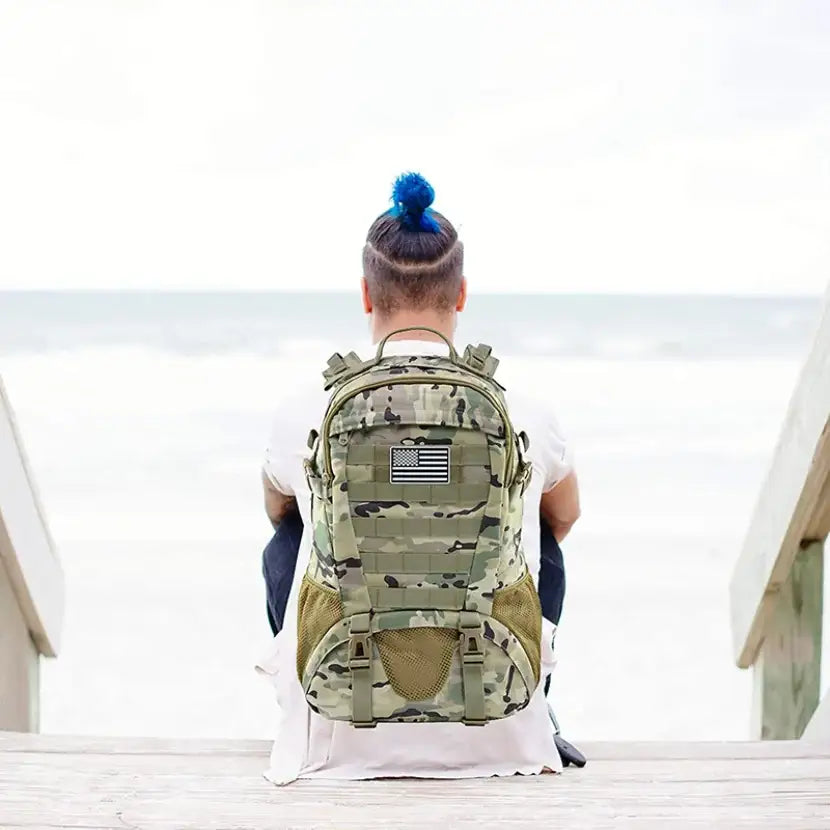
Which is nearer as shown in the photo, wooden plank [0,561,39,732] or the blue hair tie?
the blue hair tie

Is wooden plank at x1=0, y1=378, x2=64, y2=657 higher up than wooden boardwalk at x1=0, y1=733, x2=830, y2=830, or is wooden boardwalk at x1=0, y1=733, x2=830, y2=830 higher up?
wooden plank at x1=0, y1=378, x2=64, y2=657

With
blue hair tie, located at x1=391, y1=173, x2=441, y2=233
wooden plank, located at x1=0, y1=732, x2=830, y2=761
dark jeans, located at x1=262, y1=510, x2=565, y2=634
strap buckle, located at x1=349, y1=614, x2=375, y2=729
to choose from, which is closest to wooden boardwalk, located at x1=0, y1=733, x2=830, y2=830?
wooden plank, located at x1=0, y1=732, x2=830, y2=761

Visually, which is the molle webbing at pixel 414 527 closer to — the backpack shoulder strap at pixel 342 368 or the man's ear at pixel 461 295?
the backpack shoulder strap at pixel 342 368

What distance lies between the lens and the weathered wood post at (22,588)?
2.15 m

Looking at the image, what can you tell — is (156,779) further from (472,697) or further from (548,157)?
(548,157)

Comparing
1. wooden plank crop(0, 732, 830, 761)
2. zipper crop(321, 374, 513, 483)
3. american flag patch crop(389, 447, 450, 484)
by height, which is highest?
zipper crop(321, 374, 513, 483)

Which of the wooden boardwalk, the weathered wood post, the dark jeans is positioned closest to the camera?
the wooden boardwalk

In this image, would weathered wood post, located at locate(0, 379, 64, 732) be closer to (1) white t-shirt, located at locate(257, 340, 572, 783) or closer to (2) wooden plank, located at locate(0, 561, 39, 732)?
(2) wooden plank, located at locate(0, 561, 39, 732)

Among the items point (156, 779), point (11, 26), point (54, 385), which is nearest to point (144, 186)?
point (11, 26)

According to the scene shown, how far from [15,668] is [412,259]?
4.00 ft

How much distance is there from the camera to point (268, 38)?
1033 inches

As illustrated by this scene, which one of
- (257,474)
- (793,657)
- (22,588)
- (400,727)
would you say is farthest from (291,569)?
(257,474)

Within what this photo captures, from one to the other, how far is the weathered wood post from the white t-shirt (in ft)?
1.78

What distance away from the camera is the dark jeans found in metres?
2.05
